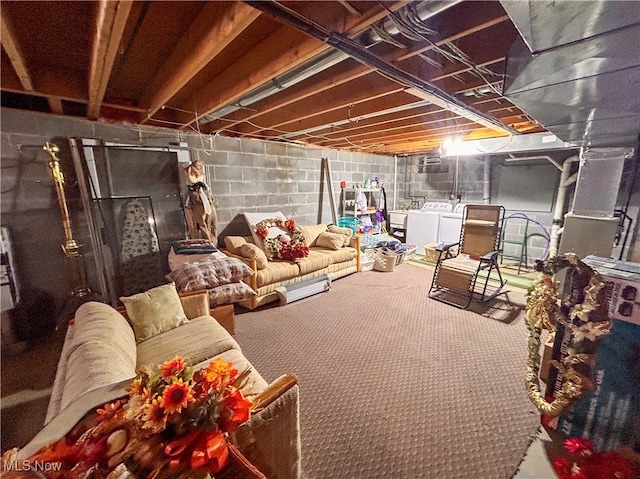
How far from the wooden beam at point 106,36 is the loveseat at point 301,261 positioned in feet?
6.23

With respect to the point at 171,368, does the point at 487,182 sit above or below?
above

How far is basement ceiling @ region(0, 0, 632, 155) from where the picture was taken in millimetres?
1141

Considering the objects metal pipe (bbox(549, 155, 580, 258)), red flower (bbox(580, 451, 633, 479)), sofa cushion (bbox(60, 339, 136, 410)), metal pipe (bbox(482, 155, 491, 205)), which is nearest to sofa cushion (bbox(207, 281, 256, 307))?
sofa cushion (bbox(60, 339, 136, 410))

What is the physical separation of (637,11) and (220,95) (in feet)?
7.08

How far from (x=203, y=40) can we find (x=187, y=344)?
1688 millimetres

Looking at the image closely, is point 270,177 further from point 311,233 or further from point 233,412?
point 233,412

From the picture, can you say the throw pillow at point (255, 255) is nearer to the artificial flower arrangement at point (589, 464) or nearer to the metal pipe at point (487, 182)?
the artificial flower arrangement at point (589, 464)

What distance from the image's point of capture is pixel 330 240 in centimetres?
399

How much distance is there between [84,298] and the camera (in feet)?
8.10

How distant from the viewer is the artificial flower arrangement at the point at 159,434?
665mm

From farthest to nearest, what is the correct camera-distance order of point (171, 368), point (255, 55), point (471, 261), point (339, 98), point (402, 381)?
point (471, 261) → point (339, 98) → point (402, 381) → point (255, 55) → point (171, 368)

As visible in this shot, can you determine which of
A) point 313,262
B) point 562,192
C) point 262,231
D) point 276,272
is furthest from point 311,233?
point 562,192

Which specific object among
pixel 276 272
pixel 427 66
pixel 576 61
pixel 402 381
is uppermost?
pixel 427 66

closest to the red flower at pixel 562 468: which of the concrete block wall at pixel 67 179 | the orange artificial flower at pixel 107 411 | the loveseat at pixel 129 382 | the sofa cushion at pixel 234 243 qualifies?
the loveseat at pixel 129 382
